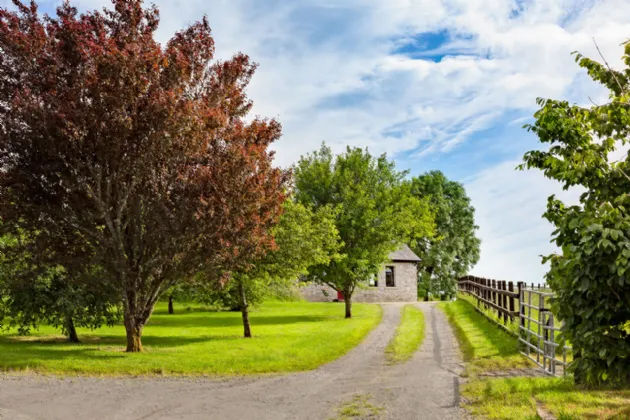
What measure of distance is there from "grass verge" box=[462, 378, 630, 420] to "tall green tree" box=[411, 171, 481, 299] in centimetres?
4768

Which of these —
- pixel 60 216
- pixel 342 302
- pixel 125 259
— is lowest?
pixel 342 302

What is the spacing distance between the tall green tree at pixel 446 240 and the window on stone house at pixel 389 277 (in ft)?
28.9

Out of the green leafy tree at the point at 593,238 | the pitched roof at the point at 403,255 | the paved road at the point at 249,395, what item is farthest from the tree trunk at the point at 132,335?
the pitched roof at the point at 403,255

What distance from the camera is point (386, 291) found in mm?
50219

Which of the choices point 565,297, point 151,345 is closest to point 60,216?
point 151,345

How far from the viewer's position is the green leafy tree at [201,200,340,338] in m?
22.8

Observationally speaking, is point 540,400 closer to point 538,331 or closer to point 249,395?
point 538,331

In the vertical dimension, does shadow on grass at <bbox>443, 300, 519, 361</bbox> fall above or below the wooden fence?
below

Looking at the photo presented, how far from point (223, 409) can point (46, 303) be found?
12.2 m

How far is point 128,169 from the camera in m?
17.2

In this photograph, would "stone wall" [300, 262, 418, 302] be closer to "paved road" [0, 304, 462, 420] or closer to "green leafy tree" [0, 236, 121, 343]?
"green leafy tree" [0, 236, 121, 343]

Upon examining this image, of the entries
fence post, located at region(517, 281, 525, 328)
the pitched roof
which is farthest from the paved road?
the pitched roof

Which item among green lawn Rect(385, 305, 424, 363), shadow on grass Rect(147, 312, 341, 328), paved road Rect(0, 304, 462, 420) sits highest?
paved road Rect(0, 304, 462, 420)

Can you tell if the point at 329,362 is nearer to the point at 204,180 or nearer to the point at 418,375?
the point at 418,375
